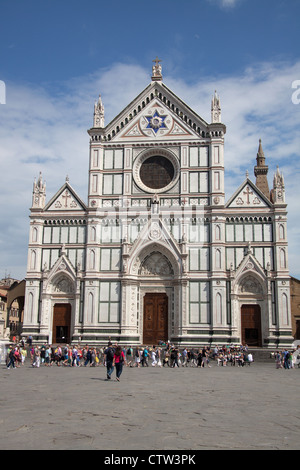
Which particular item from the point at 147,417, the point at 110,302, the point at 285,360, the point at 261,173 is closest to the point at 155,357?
the point at 110,302

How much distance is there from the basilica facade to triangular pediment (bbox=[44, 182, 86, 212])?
0.27ft

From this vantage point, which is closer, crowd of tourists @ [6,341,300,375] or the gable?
crowd of tourists @ [6,341,300,375]

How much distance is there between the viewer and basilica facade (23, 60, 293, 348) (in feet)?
116

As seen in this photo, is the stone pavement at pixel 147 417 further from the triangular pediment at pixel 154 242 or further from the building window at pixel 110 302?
the triangular pediment at pixel 154 242

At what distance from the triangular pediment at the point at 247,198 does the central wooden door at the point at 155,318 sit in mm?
9006

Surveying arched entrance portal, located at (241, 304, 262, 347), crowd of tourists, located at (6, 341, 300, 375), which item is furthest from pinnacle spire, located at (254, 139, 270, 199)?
crowd of tourists, located at (6, 341, 300, 375)

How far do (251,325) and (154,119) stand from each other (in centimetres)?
1813

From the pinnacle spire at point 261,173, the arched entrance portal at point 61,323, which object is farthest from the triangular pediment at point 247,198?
the pinnacle spire at point 261,173

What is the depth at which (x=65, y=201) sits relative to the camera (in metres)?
39.0

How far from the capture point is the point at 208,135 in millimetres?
38375

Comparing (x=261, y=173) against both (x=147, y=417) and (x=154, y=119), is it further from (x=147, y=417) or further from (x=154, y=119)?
(x=147, y=417)

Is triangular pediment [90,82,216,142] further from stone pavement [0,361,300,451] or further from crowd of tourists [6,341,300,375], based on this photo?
stone pavement [0,361,300,451]

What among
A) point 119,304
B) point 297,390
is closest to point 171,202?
point 119,304

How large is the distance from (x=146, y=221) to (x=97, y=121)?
963 cm
